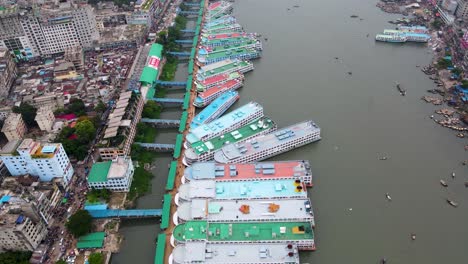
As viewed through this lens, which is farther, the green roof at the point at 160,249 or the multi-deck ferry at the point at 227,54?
the multi-deck ferry at the point at 227,54

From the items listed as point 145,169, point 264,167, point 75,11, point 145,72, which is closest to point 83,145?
point 145,169

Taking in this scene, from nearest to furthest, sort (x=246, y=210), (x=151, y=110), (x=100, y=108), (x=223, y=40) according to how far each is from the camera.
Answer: (x=246, y=210)
(x=100, y=108)
(x=151, y=110)
(x=223, y=40)

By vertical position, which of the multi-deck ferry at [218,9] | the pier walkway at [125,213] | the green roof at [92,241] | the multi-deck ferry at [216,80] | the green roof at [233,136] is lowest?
the green roof at [92,241]

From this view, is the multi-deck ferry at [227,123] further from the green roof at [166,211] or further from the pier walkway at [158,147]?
the green roof at [166,211]

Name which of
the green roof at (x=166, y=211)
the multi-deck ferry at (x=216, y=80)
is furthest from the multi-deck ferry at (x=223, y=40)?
the green roof at (x=166, y=211)

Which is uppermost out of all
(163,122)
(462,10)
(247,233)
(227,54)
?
(462,10)

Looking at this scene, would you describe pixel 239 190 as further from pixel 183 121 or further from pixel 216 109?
pixel 183 121

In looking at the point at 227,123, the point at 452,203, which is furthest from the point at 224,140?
Result: the point at 452,203
